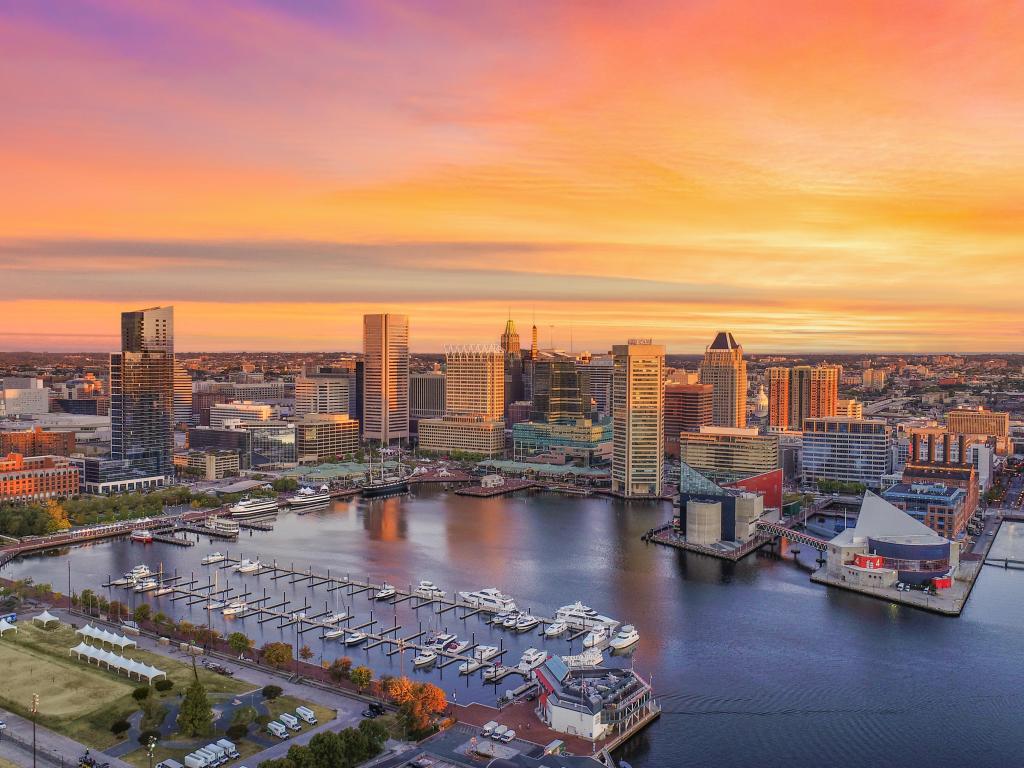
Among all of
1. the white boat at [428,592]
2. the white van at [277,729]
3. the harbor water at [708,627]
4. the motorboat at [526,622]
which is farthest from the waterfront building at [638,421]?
the white van at [277,729]

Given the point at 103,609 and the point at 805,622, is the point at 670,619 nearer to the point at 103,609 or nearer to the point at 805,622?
the point at 805,622

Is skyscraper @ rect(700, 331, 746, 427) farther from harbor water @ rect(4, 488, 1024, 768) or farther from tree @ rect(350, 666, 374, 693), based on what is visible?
tree @ rect(350, 666, 374, 693)

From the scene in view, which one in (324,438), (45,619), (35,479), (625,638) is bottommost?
(625,638)

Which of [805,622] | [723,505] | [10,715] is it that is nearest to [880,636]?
[805,622]

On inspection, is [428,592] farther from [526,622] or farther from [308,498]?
[308,498]

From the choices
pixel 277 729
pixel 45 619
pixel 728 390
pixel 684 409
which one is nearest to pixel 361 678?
pixel 277 729

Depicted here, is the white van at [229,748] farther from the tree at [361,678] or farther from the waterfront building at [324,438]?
A: the waterfront building at [324,438]

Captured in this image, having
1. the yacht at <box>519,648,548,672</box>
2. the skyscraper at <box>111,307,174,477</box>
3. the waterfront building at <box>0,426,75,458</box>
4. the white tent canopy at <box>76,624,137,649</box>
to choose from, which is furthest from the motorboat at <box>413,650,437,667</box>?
the waterfront building at <box>0,426,75,458</box>
